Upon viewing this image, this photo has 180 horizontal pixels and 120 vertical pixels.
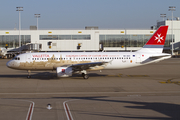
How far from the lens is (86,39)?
263 feet

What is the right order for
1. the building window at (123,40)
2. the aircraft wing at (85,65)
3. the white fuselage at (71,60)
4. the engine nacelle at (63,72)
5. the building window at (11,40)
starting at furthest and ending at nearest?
1. the building window at (123,40)
2. the building window at (11,40)
3. the white fuselage at (71,60)
4. the aircraft wing at (85,65)
5. the engine nacelle at (63,72)

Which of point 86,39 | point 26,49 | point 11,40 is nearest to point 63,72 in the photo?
point 86,39

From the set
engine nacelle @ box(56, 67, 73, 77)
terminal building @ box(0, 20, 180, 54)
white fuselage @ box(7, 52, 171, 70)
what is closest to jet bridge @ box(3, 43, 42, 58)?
terminal building @ box(0, 20, 180, 54)

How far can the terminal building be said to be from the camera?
261 feet

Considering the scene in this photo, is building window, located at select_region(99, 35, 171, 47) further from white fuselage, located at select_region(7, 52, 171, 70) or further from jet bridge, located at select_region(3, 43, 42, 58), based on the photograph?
white fuselage, located at select_region(7, 52, 171, 70)

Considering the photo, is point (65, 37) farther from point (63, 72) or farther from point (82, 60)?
point (63, 72)

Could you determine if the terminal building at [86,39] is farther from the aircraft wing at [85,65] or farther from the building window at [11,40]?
the aircraft wing at [85,65]

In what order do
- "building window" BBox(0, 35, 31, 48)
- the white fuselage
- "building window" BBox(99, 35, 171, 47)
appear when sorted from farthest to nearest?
"building window" BBox(99, 35, 171, 47) < "building window" BBox(0, 35, 31, 48) < the white fuselage

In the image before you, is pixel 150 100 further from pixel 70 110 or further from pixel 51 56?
pixel 51 56

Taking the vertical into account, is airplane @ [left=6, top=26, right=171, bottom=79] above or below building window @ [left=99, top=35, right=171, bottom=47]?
below

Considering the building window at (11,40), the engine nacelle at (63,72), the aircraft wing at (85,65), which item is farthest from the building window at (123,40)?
the engine nacelle at (63,72)

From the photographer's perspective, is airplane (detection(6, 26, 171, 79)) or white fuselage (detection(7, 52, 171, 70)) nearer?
airplane (detection(6, 26, 171, 79))

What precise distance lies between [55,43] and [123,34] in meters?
26.3

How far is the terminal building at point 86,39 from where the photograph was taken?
79.6 m
